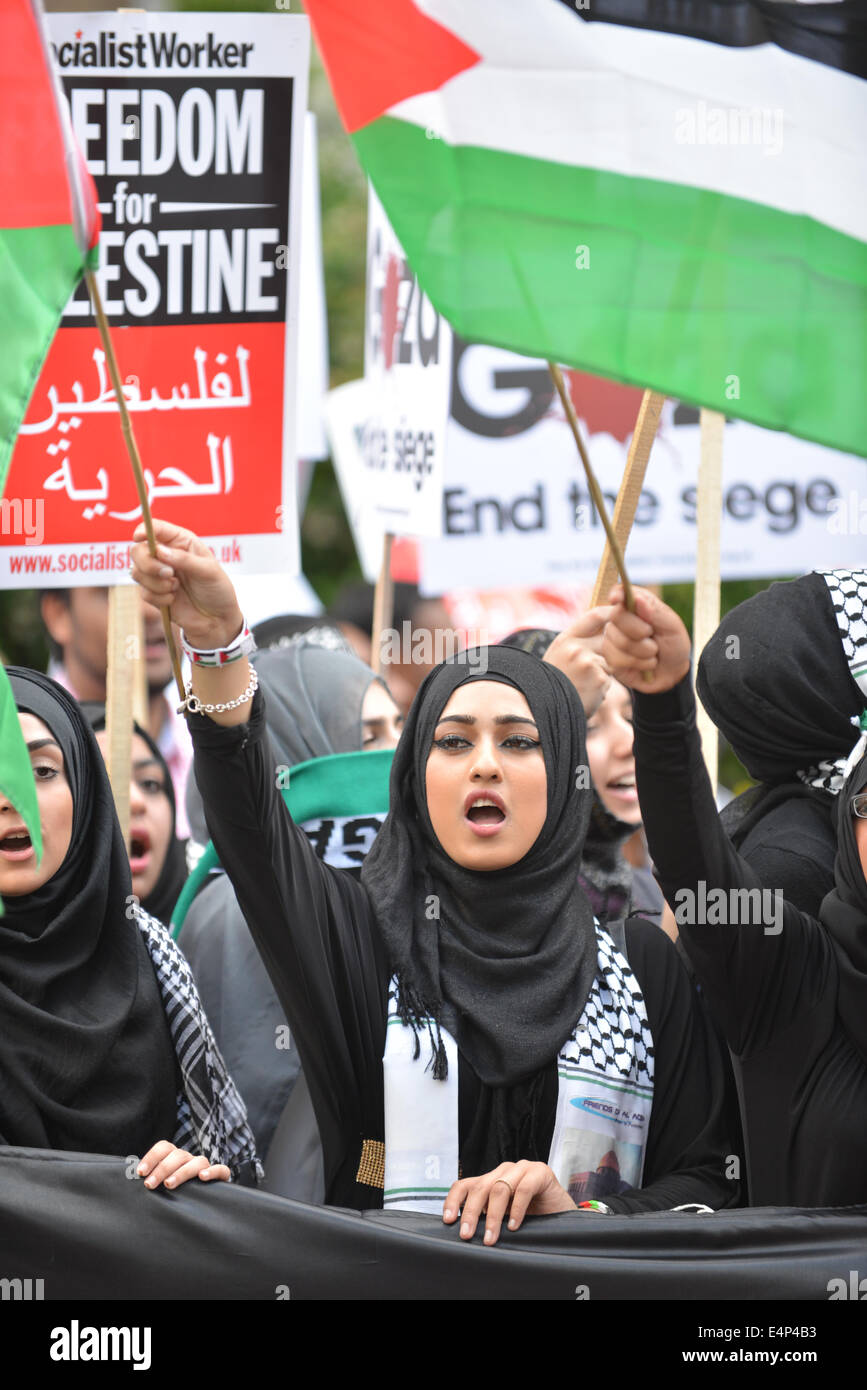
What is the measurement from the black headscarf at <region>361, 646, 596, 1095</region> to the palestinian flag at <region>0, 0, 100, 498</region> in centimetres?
92

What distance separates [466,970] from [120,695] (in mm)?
1113

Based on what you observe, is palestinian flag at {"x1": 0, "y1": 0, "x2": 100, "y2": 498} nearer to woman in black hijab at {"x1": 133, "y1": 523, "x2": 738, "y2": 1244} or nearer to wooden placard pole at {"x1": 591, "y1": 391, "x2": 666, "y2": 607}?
woman in black hijab at {"x1": 133, "y1": 523, "x2": 738, "y2": 1244}

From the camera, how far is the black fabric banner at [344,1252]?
7.34 ft

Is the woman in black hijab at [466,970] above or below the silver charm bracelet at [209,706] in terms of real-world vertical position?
below

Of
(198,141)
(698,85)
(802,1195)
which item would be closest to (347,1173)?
(802,1195)

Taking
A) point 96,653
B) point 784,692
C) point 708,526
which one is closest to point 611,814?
point 708,526

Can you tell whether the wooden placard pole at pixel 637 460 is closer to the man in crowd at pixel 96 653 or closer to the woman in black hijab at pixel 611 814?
the woman in black hijab at pixel 611 814

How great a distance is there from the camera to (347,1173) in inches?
109

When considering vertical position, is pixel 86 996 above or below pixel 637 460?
below

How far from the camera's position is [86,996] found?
9.37ft

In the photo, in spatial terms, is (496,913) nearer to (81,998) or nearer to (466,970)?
(466,970)

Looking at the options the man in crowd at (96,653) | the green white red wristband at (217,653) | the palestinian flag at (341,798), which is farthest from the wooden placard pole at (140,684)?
the green white red wristband at (217,653)

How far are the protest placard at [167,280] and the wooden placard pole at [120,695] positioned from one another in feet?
0.28
